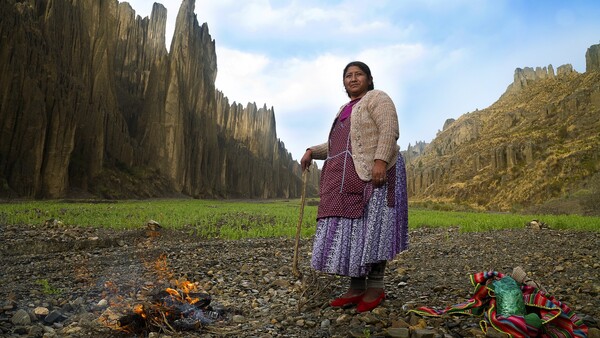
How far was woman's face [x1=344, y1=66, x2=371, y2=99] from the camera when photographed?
3910 millimetres

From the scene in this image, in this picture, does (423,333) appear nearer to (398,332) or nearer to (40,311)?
(398,332)

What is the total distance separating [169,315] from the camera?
3291 millimetres

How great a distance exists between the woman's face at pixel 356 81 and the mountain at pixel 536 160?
22.8 m

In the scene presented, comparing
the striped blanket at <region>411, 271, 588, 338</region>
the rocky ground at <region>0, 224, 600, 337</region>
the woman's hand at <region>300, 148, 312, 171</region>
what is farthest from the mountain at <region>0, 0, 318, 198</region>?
the striped blanket at <region>411, 271, 588, 338</region>

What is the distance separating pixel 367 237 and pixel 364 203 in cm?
32

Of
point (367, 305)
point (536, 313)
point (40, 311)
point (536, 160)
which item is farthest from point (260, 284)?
point (536, 160)

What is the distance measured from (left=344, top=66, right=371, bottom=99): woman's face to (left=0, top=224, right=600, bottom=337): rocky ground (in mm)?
2166

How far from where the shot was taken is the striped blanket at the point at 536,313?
8.30 feet

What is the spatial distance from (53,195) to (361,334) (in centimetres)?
3031

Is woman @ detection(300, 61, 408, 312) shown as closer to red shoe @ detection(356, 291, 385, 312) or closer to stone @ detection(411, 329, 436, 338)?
red shoe @ detection(356, 291, 385, 312)

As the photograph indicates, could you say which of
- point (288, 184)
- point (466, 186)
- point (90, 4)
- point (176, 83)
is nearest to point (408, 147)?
point (288, 184)

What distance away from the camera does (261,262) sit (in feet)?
21.7

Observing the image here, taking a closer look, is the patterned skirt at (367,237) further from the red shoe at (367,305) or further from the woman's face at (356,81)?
the woman's face at (356,81)

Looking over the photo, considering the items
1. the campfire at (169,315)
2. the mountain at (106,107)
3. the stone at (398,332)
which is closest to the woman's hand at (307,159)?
the campfire at (169,315)
